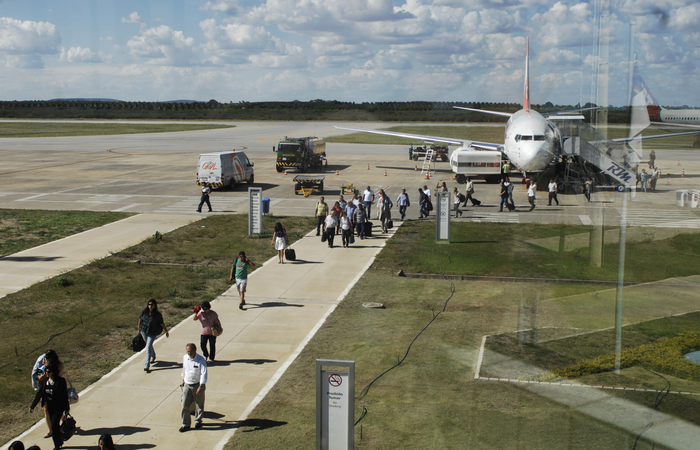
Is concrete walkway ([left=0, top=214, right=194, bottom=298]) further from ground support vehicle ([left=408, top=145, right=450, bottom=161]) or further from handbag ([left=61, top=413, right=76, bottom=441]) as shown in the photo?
ground support vehicle ([left=408, top=145, right=450, bottom=161])

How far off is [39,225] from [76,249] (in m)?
6.25

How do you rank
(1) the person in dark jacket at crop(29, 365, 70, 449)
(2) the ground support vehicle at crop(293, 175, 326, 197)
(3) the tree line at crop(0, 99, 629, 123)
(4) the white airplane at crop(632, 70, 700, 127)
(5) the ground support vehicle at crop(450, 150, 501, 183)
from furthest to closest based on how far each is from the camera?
(3) the tree line at crop(0, 99, 629, 123), (5) the ground support vehicle at crop(450, 150, 501, 183), (2) the ground support vehicle at crop(293, 175, 326, 197), (1) the person in dark jacket at crop(29, 365, 70, 449), (4) the white airplane at crop(632, 70, 700, 127)

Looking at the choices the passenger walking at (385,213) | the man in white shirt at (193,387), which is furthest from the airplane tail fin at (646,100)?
the passenger walking at (385,213)

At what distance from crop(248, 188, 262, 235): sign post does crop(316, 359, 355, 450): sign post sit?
19.1 meters

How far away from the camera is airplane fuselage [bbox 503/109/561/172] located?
35.0 m

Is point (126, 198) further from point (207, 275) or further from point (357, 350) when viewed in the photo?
point (357, 350)

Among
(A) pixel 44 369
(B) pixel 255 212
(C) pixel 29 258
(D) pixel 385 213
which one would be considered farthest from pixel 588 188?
(C) pixel 29 258

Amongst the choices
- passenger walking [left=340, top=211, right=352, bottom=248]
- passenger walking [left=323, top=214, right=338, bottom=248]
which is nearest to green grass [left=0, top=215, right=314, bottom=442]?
passenger walking [left=323, top=214, right=338, bottom=248]

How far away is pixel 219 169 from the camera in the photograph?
40.3 meters

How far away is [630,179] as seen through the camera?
467 inches

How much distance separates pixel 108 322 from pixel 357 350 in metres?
7.00

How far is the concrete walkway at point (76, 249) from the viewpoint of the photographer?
66.7 ft

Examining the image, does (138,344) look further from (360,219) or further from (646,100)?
(360,219)

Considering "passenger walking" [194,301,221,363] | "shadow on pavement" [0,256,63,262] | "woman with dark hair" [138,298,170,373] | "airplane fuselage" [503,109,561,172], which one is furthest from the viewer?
"airplane fuselage" [503,109,561,172]
